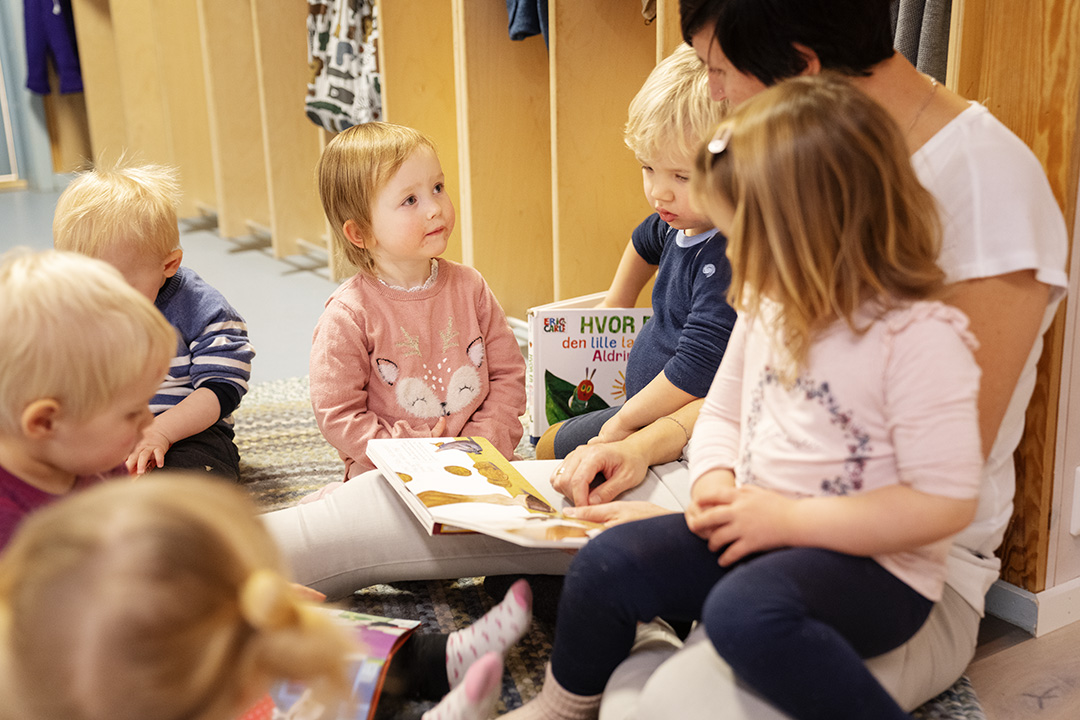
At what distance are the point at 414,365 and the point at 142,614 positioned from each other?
896mm

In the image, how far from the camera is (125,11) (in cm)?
448

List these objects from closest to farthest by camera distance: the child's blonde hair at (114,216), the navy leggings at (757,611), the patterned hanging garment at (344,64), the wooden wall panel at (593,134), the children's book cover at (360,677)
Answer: the navy leggings at (757,611), the children's book cover at (360,677), the child's blonde hair at (114,216), the wooden wall panel at (593,134), the patterned hanging garment at (344,64)

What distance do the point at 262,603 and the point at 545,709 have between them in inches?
18.5

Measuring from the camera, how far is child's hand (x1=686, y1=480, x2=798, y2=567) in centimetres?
86

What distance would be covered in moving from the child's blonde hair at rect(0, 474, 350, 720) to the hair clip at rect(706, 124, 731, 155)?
0.51 m

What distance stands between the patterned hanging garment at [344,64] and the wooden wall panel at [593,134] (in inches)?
34.5

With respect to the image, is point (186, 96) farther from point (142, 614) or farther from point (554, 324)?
point (142, 614)

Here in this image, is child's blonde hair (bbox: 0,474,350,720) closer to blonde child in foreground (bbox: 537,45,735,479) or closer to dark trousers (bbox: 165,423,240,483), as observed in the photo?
blonde child in foreground (bbox: 537,45,735,479)

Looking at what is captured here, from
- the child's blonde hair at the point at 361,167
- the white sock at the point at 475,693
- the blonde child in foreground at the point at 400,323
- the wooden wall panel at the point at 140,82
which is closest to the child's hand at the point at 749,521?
the white sock at the point at 475,693

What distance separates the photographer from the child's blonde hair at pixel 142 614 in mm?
572

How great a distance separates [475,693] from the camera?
0.90m

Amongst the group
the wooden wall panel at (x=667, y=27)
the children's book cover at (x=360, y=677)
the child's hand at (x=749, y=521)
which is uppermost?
the wooden wall panel at (x=667, y=27)

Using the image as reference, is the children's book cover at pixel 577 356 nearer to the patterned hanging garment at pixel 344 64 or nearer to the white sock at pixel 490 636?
the white sock at pixel 490 636

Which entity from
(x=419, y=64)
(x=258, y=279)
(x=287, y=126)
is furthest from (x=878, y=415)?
(x=287, y=126)
